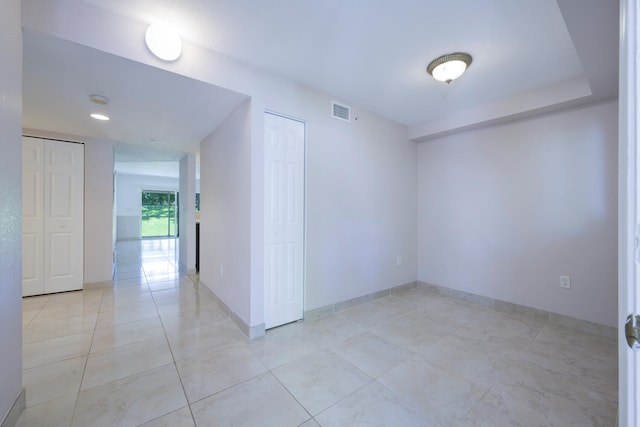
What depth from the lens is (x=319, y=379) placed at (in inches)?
71.1

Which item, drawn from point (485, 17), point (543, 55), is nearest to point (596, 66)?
point (543, 55)

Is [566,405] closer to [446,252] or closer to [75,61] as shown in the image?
[446,252]

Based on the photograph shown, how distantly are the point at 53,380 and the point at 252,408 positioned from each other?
57.6 inches

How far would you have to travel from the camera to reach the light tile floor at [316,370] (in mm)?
1490

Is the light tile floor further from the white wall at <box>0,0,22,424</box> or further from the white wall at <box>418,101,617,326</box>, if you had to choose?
the white wall at <box>418,101,617,326</box>

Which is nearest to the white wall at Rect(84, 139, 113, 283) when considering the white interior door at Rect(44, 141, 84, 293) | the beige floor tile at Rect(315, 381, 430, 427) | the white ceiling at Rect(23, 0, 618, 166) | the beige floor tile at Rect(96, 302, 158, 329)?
the white interior door at Rect(44, 141, 84, 293)

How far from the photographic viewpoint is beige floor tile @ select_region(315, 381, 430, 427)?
143 centimetres

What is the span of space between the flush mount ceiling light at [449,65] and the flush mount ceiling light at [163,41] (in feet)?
6.96

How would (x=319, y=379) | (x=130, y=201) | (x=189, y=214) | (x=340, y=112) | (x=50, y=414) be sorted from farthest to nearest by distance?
1. (x=130, y=201)
2. (x=189, y=214)
3. (x=340, y=112)
4. (x=319, y=379)
5. (x=50, y=414)

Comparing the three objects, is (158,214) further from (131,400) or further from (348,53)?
(348,53)

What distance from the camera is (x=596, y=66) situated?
1973 millimetres

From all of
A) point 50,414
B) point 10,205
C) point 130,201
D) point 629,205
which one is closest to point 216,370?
point 50,414

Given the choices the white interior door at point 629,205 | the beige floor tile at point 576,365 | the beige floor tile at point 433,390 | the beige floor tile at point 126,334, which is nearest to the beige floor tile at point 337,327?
the beige floor tile at point 433,390

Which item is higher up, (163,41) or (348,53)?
(348,53)
